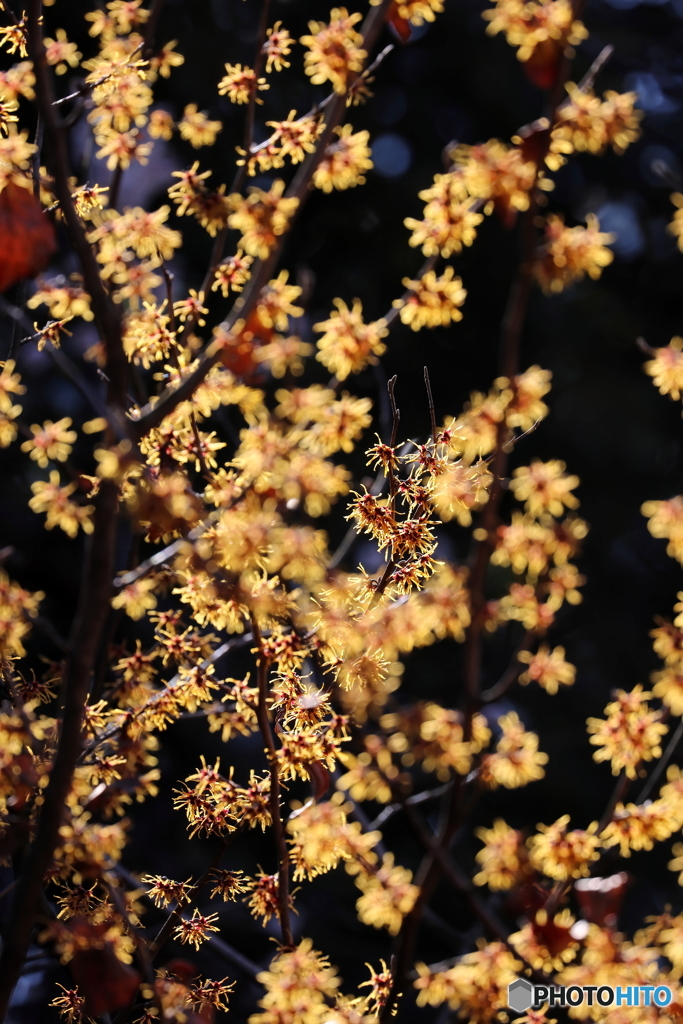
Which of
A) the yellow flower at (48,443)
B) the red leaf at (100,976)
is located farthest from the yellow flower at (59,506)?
the red leaf at (100,976)

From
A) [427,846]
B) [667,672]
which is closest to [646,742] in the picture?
[667,672]

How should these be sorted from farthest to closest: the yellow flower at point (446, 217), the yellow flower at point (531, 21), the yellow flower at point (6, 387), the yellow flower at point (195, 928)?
the yellow flower at point (195, 928) < the yellow flower at point (6, 387) < the yellow flower at point (446, 217) < the yellow flower at point (531, 21)

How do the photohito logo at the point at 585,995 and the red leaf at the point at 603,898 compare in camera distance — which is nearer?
the red leaf at the point at 603,898

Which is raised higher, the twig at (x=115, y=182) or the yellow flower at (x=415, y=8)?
the yellow flower at (x=415, y=8)

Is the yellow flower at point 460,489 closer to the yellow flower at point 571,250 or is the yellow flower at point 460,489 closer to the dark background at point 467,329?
the yellow flower at point 571,250

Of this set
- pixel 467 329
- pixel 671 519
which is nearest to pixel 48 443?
pixel 671 519

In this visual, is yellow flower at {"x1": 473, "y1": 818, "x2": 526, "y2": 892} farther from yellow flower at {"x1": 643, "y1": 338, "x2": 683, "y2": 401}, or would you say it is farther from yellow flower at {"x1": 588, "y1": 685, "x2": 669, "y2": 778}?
yellow flower at {"x1": 643, "y1": 338, "x2": 683, "y2": 401}

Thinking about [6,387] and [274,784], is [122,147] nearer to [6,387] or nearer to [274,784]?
[6,387]
